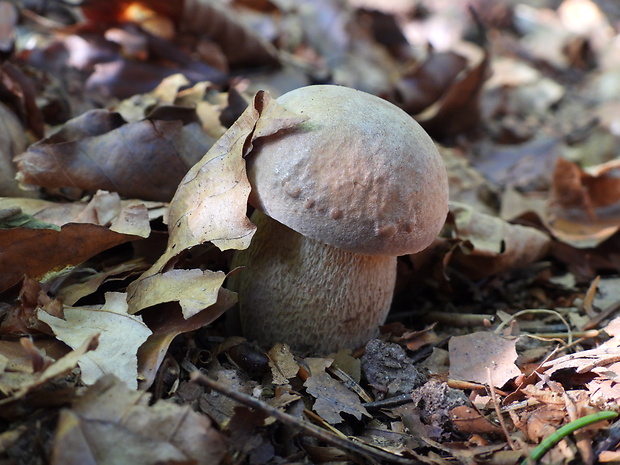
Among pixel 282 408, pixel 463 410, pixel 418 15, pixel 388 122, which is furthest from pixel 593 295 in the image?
pixel 418 15

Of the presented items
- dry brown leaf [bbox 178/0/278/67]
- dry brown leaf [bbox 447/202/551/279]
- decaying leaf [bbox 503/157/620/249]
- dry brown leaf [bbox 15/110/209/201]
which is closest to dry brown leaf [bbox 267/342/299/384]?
dry brown leaf [bbox 15/110/209/201]

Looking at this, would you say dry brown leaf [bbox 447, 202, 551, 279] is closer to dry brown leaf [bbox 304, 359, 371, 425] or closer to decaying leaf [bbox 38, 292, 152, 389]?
dry brown leaf [bbox 304, 359, 371, 425]

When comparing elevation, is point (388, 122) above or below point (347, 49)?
above

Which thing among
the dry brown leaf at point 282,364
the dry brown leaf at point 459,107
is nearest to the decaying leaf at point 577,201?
the dry brown leaf at point 459,107

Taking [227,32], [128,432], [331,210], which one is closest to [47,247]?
[128,432]

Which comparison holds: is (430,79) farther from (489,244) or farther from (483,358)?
(483,358)

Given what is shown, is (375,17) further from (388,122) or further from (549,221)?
(388,122)
